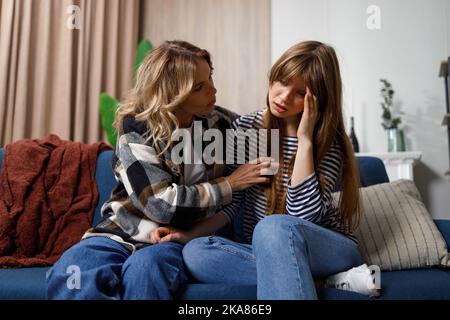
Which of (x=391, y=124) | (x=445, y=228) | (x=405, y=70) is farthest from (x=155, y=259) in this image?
(x=405, y=70)

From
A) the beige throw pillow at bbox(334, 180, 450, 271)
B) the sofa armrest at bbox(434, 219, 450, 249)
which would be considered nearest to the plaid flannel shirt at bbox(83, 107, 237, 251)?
the beige throw pillow at bbox(334, 180, 450, 271)

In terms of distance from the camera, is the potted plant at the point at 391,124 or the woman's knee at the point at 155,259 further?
the potted plant at the point at 391,124

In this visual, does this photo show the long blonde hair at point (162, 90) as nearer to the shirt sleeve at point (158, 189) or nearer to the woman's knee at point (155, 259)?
the shirt sleeve at point (158, 189)

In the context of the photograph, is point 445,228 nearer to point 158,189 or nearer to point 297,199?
point 297,199

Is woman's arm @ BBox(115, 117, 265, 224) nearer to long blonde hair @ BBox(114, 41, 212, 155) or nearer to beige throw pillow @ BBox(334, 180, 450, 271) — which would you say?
long blonde hair @ BBox(114, 41, 212, 155)

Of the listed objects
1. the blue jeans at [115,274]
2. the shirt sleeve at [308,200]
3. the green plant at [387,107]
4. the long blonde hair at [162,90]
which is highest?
the green plant at [387,107]

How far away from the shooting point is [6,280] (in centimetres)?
115

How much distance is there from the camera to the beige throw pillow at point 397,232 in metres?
1.29

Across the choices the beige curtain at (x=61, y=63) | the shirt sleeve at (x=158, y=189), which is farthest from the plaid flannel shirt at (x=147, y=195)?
the beige curtain at (x=61, y=63)

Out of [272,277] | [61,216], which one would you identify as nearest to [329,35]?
[61,216]

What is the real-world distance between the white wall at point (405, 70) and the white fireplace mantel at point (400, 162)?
19 cm

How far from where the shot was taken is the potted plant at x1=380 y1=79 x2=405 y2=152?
259 cm

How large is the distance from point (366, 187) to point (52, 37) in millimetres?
2109

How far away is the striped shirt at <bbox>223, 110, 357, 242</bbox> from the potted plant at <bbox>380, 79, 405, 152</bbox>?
1.52 meters
